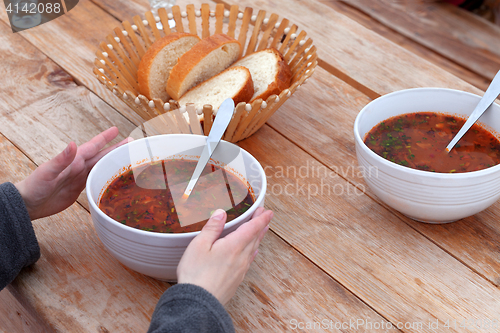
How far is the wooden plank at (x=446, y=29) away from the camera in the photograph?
9.50 feet

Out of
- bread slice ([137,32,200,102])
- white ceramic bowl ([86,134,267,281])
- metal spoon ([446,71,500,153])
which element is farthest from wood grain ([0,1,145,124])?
metal spoon ([446,71,500,153])

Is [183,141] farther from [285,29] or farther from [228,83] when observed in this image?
[285,29]

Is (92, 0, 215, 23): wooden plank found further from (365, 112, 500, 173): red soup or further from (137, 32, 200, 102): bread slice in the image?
(365, 112, 500, 173): red soup

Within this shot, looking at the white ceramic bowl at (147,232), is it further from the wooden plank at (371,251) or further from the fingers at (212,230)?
the wooden plank at (371,251)

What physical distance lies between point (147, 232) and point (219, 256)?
128 mm

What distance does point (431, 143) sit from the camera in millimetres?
1069

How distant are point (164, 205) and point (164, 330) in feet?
0.85

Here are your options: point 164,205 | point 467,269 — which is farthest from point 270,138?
point 467,269

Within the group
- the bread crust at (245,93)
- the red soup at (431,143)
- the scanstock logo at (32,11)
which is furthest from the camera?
the scanstock logo at (32,11)

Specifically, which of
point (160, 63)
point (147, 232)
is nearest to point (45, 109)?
point (160, 63)

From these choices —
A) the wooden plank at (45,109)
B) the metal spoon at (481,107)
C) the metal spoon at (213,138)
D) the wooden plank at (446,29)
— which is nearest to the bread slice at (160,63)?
the wooden plank at (45,109)

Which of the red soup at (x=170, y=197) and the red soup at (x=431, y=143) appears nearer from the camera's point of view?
the red soup at (x=170, y=197)

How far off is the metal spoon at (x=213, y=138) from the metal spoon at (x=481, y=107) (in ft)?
1.67

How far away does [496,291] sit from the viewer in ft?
3.11
